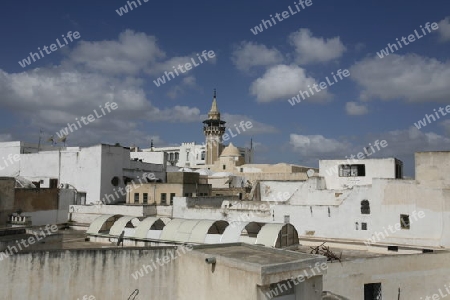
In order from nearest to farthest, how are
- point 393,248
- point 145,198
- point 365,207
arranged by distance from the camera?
point 393,248
point 365,207
point 145,198

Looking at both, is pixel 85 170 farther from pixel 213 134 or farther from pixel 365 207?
pixel 213 134

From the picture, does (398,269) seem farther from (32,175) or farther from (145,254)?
(32,175)

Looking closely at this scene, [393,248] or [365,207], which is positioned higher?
Answer: [365,207]

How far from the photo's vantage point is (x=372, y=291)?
21828 millimetres

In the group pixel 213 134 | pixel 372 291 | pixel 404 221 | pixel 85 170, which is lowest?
pixel 372 291

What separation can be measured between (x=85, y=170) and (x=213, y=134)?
183 ft

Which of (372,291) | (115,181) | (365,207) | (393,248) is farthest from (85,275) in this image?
(115,181)

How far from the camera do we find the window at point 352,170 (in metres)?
31.9

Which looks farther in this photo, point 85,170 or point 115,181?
point 115,181

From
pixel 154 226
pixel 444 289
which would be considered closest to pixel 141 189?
pixel 154 226

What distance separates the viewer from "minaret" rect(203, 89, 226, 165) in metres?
89.8

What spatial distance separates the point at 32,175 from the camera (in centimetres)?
3956

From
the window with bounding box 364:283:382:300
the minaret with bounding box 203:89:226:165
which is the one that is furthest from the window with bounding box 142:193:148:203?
the minaret with bounding box 203:89:226:165

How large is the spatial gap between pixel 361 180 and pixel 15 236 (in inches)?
958
